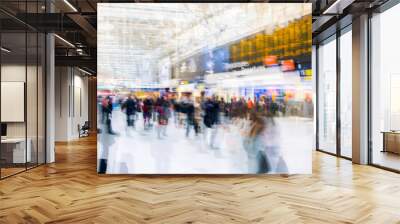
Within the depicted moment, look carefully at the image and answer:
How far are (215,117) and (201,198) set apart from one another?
80.4 inches

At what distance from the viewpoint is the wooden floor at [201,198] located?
4.09 m

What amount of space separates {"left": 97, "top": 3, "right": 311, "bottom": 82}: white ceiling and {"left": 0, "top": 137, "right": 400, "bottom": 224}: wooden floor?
2.09 meters

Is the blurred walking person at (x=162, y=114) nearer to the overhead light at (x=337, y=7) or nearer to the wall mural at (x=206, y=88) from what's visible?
the wall mural at (x=206, y=88)

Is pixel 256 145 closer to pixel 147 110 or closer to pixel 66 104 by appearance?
pixel 147 110

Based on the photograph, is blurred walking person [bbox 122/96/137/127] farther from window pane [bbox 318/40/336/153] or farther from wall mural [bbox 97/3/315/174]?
window pane [bbox 318/40/336/153]

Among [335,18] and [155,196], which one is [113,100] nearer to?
[155,196]

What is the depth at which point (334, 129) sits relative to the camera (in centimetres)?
1029

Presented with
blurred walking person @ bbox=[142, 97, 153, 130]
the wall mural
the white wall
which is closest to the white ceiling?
the wall mural

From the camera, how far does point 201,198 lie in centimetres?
501

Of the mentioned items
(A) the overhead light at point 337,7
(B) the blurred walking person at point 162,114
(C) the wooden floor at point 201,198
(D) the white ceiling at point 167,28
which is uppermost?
(A) the overhead light at point 337,7

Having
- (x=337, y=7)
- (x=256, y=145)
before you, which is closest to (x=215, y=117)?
(x=256, y=145)

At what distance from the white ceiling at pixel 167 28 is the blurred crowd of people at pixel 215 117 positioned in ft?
1.76

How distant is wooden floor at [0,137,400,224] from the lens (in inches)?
161

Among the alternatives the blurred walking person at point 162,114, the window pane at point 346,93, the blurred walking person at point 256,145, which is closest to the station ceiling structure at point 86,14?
the window pane at point 346,93
